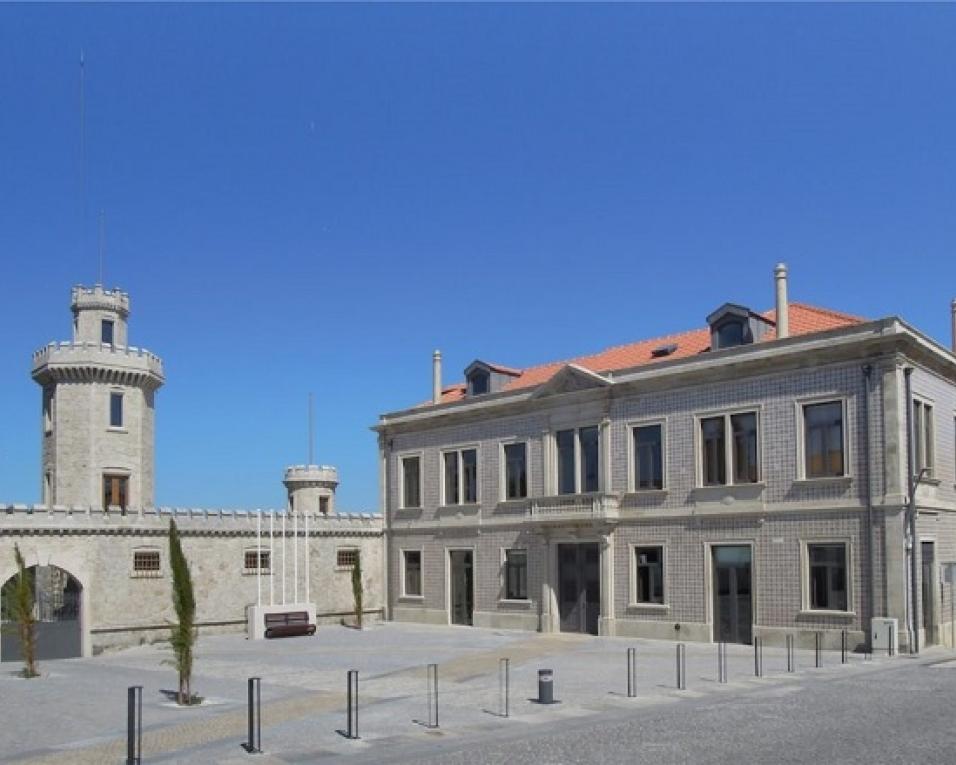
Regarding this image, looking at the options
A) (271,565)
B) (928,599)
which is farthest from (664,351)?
(271,565)

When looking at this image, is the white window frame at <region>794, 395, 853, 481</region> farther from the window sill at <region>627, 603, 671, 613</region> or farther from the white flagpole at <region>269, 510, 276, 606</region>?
the white flagpole at <region>269, 510, 276, 606</region>

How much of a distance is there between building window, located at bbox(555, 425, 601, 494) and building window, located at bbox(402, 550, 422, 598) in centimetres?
822

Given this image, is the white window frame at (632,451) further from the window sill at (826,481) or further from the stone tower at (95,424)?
the stone tower at (95,424)

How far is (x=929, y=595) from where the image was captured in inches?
1043

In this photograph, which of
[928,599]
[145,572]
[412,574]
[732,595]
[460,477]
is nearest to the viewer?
[928,599]

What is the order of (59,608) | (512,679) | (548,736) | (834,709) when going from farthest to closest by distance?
(59,608) → (512,679) → (834,709) → (548,736)

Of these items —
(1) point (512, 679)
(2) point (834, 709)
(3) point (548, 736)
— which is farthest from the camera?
(1) point (512, 679)

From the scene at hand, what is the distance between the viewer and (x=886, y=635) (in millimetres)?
24859

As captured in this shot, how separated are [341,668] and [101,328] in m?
25.0

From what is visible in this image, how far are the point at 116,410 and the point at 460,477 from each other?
49.4 ft

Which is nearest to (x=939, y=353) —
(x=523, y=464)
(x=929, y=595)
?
(x=929, y=595)

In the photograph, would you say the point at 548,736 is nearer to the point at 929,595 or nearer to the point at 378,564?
the point at 929,595

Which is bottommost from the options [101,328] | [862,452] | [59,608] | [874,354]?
[59,608]

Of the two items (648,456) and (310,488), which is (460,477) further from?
(310,488)
